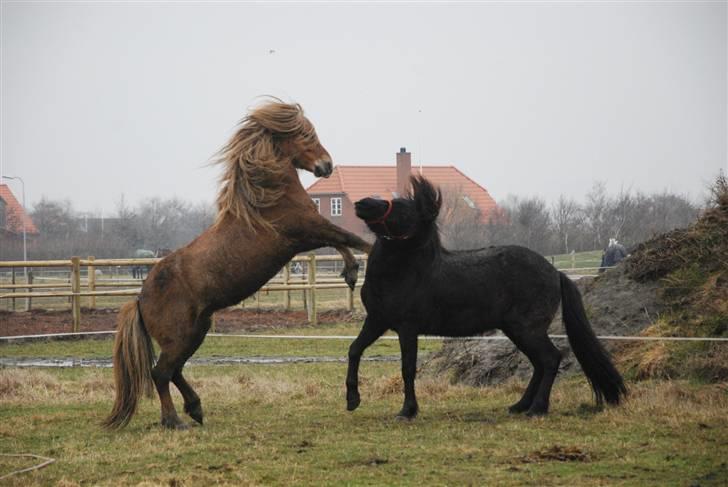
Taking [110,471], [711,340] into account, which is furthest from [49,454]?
[711,340]

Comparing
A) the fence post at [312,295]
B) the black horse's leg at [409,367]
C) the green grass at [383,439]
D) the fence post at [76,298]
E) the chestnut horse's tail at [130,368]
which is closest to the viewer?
the green grass at [383,439]

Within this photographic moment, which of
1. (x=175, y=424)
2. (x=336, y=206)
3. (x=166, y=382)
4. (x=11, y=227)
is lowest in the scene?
(x=175, y=424)

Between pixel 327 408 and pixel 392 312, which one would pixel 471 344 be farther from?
pixel 392 312

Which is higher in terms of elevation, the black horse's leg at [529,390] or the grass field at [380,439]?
the black horse's leg at [529,390]

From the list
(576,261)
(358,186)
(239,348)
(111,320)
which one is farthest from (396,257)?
(358,186)

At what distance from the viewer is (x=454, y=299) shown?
8.55 meters

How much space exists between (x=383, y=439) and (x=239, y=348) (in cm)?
1133

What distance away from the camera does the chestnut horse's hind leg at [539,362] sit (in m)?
8.48

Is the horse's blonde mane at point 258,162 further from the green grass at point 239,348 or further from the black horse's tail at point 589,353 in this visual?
the green grass at point 239,348

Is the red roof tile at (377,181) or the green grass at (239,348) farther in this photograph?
the red roof tile at (377,181)

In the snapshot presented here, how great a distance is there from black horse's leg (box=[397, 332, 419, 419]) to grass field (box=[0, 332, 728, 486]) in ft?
0.46

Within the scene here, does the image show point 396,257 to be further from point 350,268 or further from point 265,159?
point 265,159

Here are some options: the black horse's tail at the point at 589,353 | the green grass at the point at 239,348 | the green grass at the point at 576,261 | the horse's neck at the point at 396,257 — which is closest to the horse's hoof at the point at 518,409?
the black horse's tail at the point at 589,353

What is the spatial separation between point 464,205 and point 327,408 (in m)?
36.5
